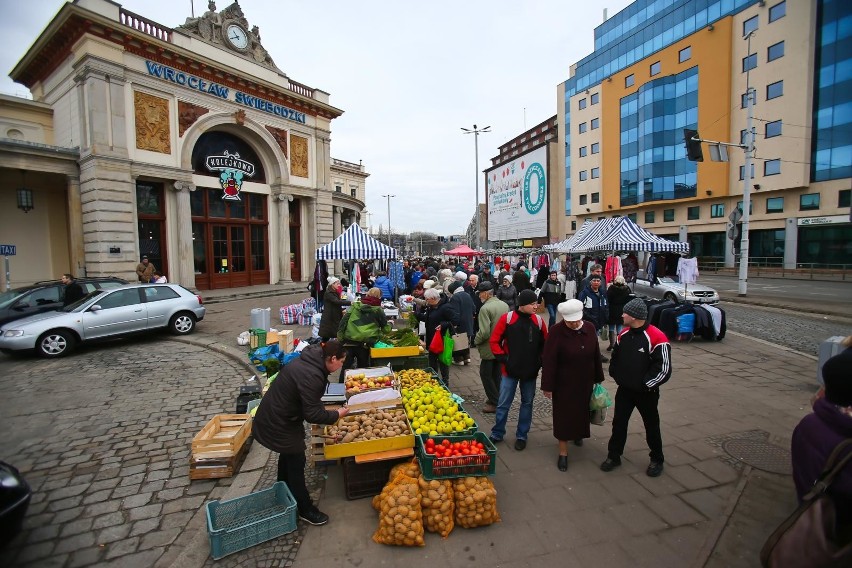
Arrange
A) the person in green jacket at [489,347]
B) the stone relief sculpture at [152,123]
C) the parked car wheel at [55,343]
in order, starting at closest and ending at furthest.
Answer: the person in green jacket at [489,347], the parked car wheel at [55,343], the stone relief sculpture at [152,123]

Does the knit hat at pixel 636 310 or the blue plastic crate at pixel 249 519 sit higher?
the knit hat at pixel 636 310

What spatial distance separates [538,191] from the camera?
179 feet

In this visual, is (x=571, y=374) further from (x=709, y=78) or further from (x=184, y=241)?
(x=709, y=78)

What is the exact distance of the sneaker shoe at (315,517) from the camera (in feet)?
11.8

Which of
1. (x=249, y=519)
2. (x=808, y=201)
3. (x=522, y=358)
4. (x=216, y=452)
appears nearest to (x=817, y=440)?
(x=522, y=358)

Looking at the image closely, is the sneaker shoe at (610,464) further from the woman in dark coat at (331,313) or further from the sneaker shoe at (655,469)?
the woman in dark coat at (331,313)

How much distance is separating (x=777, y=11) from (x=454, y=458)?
44370 millimetres

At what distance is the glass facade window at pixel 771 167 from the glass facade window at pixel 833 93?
6.34 feet

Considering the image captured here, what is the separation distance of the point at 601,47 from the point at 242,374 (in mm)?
54568

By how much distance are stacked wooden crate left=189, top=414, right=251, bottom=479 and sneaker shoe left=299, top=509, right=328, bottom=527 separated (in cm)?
140

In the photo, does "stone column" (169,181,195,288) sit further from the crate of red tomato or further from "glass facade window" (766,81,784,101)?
"glass facade window" (766,81,784,101)

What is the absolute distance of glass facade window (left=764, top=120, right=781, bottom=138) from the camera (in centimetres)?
3138

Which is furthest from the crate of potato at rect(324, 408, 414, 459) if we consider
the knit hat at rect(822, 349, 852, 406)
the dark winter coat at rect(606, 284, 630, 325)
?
the dark winter coat at rect(606, 284, 630, 325)

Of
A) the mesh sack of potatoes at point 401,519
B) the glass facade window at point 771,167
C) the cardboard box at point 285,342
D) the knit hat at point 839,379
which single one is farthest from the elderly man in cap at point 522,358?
the glass facade window at point 771,167
